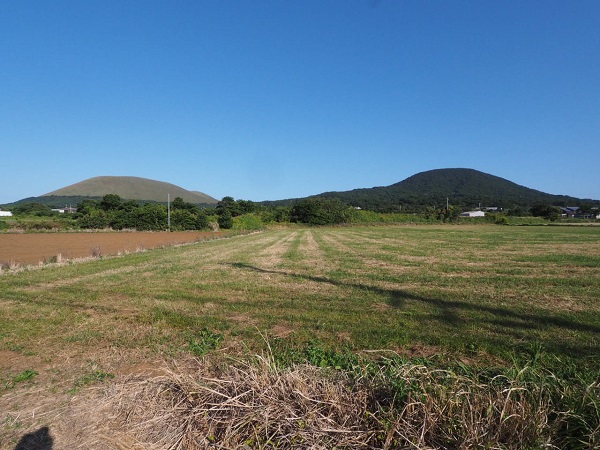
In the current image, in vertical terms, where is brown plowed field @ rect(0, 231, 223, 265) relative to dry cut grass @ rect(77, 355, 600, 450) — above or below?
below

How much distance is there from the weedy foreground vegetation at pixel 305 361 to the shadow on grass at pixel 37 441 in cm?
6

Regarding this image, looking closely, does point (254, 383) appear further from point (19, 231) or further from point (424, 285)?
point (19, 231)

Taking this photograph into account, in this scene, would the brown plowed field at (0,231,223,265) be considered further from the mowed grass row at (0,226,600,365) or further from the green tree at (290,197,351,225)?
the green tree at (290,197,351,225)

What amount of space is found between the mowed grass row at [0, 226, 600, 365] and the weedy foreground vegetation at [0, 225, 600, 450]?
44 millimetres

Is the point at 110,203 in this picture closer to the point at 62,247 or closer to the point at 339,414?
the point at 62,247

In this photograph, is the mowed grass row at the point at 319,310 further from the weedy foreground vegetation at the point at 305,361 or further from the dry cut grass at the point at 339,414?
the dry cut grass at the point at 339,414

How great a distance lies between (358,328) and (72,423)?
382 centimetres

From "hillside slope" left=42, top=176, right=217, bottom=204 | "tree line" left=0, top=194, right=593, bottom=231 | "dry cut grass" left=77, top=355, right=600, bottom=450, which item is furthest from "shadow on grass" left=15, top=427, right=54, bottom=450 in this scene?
"hillside slope" left=42, top=176, right=217, bottom=204

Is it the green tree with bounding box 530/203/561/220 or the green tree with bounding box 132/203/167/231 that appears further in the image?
the green tree with bounding box 530/203/561/220

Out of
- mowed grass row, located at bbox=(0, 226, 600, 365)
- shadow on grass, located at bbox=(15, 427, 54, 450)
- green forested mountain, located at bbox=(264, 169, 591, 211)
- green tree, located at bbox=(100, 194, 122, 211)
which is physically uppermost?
green forested mountain, located at bbox=(264, 169, 591, 211)

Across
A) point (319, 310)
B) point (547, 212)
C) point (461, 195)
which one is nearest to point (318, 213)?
point (547, 212)

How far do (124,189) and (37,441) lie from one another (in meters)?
145

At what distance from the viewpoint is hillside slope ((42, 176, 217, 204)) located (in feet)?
413

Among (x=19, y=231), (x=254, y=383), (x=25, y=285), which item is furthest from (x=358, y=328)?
(x=19, y=231)
